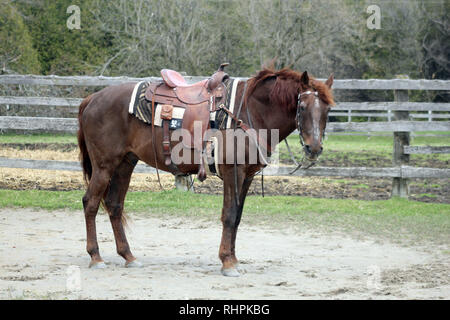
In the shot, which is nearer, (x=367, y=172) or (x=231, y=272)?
(x=231, y=272)

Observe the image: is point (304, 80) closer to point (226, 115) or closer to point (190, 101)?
point (226, 115)

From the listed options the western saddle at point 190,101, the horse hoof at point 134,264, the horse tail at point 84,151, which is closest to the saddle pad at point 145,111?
the western saddle at point 190,101

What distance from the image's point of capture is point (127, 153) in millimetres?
5719

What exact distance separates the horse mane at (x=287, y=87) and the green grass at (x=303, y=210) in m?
2.57

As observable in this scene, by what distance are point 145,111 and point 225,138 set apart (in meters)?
0.85

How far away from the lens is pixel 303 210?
8203mm

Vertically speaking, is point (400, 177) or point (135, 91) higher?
point (135, 91)

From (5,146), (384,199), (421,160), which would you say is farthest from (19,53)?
(384,199)

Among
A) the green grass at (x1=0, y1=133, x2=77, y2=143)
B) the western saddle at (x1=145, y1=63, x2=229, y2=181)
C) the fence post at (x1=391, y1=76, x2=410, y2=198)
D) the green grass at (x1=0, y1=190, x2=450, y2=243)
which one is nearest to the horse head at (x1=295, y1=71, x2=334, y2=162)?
the western saddle at (x1=145, y1=63, x2=229, y2=181)

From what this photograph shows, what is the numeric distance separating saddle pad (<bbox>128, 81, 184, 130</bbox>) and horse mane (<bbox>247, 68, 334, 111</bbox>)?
28.0 inches

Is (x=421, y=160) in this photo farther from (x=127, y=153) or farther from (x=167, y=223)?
(x=127, y=153)

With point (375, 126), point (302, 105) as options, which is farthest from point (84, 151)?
point (375, 126)

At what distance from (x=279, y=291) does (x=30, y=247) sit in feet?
9.95

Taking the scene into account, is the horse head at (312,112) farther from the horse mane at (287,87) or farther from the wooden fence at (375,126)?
the wooden fence at (375,126)
